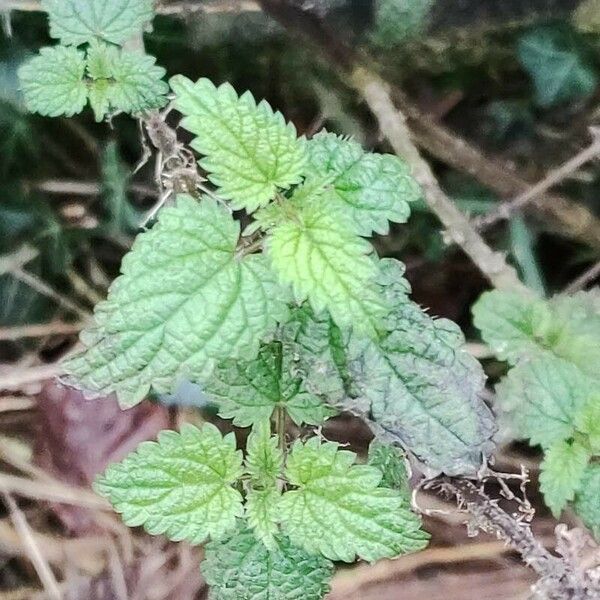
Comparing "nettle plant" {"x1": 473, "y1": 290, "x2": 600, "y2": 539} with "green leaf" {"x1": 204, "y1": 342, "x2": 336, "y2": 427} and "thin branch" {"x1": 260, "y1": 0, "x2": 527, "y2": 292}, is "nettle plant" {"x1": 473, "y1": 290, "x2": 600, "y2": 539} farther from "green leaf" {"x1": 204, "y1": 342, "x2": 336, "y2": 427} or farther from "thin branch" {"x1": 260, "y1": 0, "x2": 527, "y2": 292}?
"green leaf" {"x1": 204, "y1": 342, "x2": 336, "y2": 427}

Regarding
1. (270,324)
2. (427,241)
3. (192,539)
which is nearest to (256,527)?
(192,539)

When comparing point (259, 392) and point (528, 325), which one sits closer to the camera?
point (259, 392)

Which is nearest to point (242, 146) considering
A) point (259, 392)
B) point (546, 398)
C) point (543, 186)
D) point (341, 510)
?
point (259, 392)

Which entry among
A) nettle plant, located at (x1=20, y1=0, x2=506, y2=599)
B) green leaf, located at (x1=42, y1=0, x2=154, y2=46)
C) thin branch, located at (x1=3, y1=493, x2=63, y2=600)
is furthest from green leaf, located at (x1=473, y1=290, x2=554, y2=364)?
thin branch, located at (x1=3, y1=493, x2=63, y2=600)

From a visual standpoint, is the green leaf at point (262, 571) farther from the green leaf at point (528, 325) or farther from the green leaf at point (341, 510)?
the green leaf at point (528, 325)

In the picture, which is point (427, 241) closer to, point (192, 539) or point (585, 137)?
point (585, 137)

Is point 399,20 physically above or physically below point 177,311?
above

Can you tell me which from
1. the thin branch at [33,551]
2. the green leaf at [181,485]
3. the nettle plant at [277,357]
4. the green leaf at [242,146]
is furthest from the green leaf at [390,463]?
the thin branch at [33,551]

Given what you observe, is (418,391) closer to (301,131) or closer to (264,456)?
(264,456)
